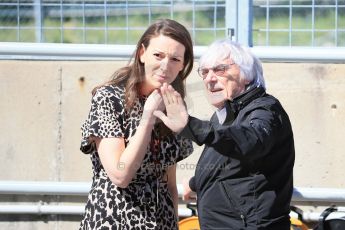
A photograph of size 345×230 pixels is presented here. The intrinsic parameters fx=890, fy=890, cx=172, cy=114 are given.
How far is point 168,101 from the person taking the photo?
3.46 metres

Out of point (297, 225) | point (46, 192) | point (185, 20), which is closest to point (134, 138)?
point (297, 225)

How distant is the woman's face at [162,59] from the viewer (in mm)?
3803

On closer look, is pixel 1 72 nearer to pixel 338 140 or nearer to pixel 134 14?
pixel 134 14

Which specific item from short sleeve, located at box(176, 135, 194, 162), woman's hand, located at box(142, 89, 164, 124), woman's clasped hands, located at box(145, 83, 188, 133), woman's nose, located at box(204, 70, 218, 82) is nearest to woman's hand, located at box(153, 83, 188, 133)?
woman's clasped hands, located at box(145, 83, 188, 133)

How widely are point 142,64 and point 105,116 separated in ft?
0.95

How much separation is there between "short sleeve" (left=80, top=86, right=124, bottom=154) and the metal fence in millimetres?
1995

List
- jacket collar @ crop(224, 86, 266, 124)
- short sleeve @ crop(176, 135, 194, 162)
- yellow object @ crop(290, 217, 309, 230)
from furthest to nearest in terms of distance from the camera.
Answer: yellow object @ crop(290, 217, 309, 230) < short sleeve @ crop(176, 135, 194, 162) < jacket collar @ crop(224, 86, 266, 124)

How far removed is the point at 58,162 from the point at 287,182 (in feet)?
7.68

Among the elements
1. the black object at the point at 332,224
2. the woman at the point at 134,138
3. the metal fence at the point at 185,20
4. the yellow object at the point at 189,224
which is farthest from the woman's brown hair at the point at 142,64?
the metal fence at the point at 185,20

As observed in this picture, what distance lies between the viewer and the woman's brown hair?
3.85m

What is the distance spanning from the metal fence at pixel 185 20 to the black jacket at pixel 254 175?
6.51 feet

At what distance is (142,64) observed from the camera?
390cm

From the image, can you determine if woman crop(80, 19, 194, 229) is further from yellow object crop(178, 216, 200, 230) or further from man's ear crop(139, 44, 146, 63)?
yellow object crop(178, 216, 200, 230)

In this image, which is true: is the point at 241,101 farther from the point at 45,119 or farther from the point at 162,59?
the point at 45,119
